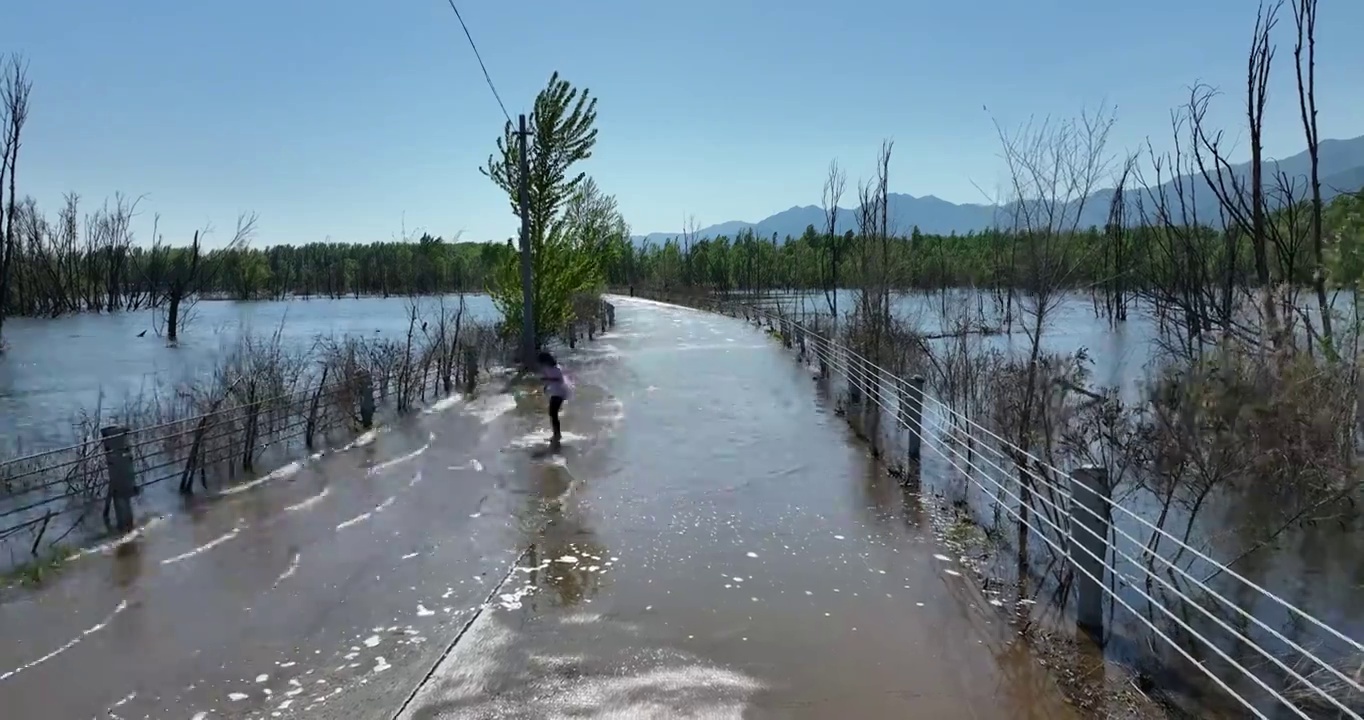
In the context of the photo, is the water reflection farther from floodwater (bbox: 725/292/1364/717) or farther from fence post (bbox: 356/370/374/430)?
floodwater (bbox: 725/292/1364/717)

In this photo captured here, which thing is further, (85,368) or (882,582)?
(85,368)

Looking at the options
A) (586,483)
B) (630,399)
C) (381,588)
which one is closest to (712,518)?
(586,483)

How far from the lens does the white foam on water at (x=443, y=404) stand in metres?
15.5

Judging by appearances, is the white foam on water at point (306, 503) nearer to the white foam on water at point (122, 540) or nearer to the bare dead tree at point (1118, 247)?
the white foam on water at point (122, 540)

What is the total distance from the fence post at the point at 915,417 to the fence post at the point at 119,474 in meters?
8.50

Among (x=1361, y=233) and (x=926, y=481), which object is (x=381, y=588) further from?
(x=1361, y=233)

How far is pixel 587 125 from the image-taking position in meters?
24.1

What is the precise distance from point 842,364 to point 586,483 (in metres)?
9.37

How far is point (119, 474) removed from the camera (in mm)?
8477

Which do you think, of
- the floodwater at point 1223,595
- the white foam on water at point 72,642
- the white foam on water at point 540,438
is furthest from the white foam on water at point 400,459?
the floodwater at point 1223,595

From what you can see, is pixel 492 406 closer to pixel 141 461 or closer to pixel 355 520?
pixel 141 461

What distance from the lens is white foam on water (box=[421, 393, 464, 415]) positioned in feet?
50.9

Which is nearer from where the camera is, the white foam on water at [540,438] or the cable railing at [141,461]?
the cable railing at [141,461]

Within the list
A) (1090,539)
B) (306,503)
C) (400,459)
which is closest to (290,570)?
(306,503)
